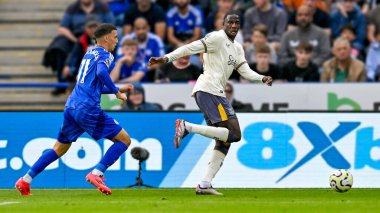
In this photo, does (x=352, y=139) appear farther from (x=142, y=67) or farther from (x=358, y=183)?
(x=142, y=67)

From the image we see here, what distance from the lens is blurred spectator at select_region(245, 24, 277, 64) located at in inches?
853

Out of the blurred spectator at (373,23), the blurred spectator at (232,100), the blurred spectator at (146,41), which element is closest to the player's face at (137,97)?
the blurred spectator at (232,100)

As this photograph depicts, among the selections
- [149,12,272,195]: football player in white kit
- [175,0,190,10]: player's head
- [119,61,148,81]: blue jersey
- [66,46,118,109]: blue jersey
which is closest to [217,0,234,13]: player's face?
[175,0,190,10]: player's head

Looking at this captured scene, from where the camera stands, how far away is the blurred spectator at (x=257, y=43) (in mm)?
21656

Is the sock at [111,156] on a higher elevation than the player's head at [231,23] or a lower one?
lower

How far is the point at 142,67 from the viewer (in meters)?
21.7

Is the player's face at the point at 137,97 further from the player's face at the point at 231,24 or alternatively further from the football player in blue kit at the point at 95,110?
the player's face at the point at 231,24

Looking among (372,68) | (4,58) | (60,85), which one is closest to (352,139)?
(372,68)

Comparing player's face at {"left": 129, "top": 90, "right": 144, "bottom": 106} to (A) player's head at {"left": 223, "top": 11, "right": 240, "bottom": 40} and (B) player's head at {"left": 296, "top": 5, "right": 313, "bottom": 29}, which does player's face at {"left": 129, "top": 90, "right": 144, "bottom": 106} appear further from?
(A) player's head at {"left": 223, "top": 11, "right": 240, "bottom": 40}

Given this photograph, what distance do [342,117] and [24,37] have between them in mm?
8395

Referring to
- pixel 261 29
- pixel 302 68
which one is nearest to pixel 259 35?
pixel 261 29

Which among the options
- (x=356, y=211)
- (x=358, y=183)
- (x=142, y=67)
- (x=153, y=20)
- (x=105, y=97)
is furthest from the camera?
(x=153, y=20)

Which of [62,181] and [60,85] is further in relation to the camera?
[60,85]

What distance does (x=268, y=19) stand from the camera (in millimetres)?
22781
